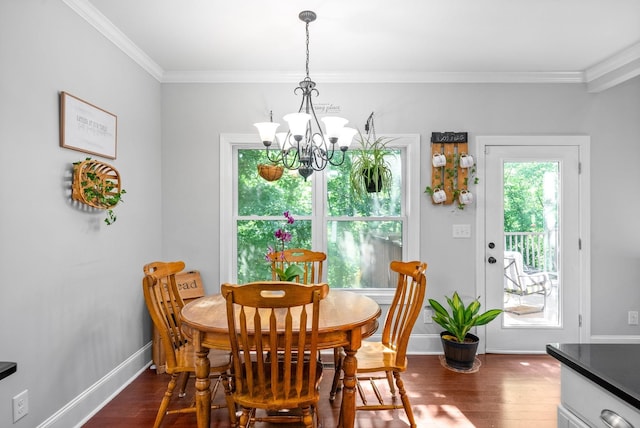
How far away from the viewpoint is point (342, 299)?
90.0 inches

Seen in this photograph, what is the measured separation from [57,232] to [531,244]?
367cm

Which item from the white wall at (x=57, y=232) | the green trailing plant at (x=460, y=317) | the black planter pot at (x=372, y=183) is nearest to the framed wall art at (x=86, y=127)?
the white wall at (x=57, y=232)

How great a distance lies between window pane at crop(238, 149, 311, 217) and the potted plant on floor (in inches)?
59.1

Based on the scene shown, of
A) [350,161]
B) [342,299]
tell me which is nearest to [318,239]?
[350,161]

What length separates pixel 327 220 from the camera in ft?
11.0

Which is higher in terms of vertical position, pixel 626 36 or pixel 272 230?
pixel 626 36

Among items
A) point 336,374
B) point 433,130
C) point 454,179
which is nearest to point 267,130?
point 336,374

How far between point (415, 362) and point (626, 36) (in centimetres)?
A: 297

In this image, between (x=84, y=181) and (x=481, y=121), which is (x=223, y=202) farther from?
(x=481, y=121)

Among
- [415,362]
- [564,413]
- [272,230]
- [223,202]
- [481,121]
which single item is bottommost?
[415,362]

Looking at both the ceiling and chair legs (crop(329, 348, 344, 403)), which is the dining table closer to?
chair legs (crop(329, 348, 344, 403))

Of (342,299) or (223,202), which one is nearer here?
(342,299)

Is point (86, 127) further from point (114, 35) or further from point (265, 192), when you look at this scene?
point (265, 192)

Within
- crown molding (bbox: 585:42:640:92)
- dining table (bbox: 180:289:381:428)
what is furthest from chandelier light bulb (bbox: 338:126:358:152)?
crown molding (bbox: 585:42:640:92)
